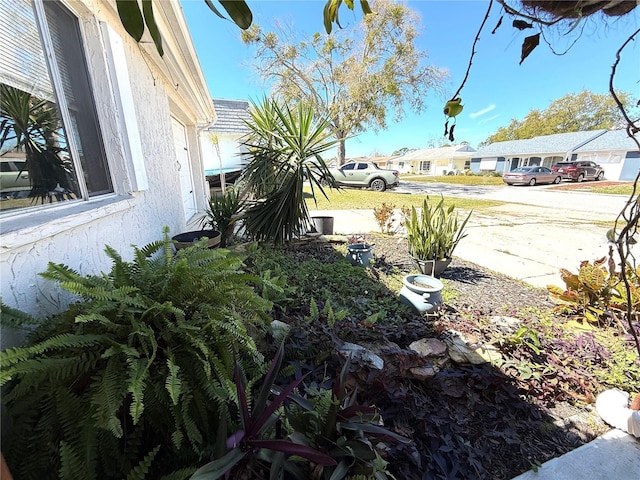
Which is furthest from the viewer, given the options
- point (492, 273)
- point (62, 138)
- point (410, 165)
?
point (410, 165)

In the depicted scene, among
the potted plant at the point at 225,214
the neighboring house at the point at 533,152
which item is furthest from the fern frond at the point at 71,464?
the neighboring house at the point at 533,152

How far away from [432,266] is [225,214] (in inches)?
112

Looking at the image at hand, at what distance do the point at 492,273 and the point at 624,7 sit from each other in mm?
3045

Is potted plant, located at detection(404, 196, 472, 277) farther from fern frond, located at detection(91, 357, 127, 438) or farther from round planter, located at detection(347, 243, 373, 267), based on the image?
fern frond, located at detection(91, 357, 127, 438)

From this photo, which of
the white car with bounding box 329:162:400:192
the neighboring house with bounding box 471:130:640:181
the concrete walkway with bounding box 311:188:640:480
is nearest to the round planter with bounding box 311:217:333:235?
the concrete walkway with bounding box 311:188:640:480

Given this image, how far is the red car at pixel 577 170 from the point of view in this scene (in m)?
19.4

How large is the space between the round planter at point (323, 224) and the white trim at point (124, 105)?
300cm

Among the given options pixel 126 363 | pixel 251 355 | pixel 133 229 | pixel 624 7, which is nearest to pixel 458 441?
pixel 251 355

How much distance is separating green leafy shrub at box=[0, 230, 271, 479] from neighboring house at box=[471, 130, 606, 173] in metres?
33.3

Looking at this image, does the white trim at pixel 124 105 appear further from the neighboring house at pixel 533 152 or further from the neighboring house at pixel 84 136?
the neighboring house at pixel 533 152

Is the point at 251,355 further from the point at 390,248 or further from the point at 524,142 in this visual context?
the point at 524,142

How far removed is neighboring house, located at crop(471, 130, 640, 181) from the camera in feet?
68.5

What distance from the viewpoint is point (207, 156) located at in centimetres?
970

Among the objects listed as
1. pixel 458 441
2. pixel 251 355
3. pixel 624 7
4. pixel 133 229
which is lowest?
pixel 458 441
